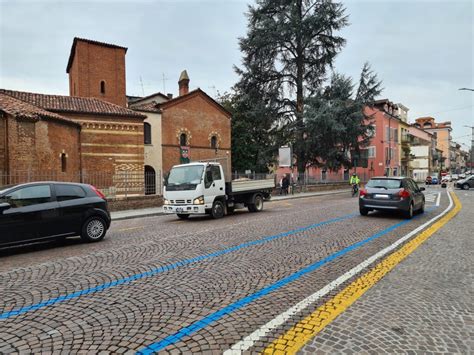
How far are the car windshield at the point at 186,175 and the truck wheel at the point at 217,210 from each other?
1.24 metres

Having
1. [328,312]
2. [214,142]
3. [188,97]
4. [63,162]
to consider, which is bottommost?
[328,312]

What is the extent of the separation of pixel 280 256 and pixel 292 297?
7.10 feet

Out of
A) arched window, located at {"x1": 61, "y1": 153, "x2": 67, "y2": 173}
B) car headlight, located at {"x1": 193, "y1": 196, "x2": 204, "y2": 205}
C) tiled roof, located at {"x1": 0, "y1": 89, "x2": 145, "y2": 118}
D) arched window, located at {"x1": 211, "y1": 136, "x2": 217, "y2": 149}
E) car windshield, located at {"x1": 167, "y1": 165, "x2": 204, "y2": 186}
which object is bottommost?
car headlight, located at {"x1": 193, "y1": 196, "x2": 204, "y2": 205}

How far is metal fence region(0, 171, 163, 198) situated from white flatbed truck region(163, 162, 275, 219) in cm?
590

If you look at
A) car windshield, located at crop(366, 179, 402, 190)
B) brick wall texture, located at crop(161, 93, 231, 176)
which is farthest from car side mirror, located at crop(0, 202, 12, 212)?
brick wall texture, located at crop(161, 93, 231, 176)

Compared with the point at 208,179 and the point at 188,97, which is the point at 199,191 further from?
the point at 188,97

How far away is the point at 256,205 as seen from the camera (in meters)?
15.3

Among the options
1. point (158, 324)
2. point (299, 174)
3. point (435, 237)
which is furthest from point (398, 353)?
point (299, 174)

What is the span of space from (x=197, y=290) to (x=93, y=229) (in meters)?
5.15

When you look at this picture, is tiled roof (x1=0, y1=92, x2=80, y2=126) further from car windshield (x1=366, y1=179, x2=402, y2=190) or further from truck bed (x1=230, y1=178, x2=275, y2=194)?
car windshield (x1=366, y1=179, x2=402, y2=190)

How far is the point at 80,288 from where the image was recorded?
4828 millimetres

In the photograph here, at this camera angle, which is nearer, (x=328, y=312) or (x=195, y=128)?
(x=328, y=312)

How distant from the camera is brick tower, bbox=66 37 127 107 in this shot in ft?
102

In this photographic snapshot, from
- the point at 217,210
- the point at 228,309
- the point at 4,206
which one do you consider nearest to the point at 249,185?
the point at 217,210
